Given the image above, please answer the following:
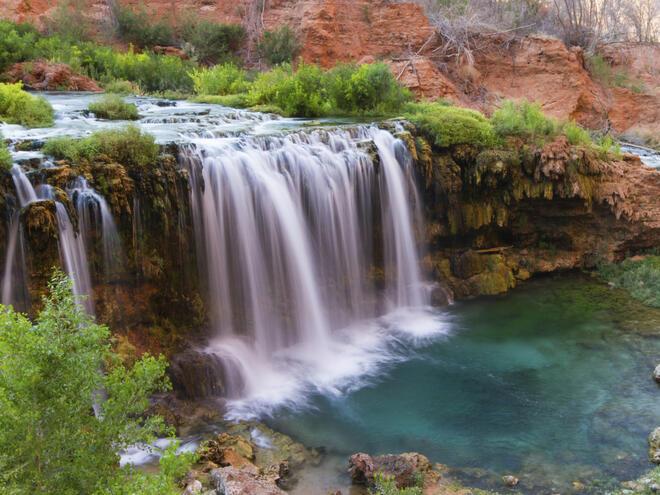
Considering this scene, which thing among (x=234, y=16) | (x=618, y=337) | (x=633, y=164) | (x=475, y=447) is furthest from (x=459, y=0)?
(x=475, y=447)

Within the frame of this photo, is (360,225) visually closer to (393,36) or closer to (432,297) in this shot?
(432,297)

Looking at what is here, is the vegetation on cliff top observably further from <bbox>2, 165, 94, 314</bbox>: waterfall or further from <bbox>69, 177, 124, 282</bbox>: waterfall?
<bbox>2, 165, 94, 314</bbox>: waterfall

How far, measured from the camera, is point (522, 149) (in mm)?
12352

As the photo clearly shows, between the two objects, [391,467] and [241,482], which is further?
[391,467]

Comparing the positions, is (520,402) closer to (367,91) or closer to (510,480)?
(510,480)

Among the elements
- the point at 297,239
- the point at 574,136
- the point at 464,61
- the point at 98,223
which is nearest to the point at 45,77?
the point at 98,223

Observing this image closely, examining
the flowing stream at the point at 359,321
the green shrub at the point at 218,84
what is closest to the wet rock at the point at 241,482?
the flowing stream at the point at 359,321

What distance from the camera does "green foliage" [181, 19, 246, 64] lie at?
23719mm

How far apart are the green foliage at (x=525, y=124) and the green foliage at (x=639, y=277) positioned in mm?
3512

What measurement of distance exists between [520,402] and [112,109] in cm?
1051

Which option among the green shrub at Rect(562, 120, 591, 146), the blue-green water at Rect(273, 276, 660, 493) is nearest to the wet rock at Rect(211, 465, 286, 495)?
the blue-green water at Rect(273, 276, 660, 493)

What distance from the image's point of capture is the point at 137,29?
917 inches

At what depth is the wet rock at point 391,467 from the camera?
594cm

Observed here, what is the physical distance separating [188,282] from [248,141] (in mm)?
2959
